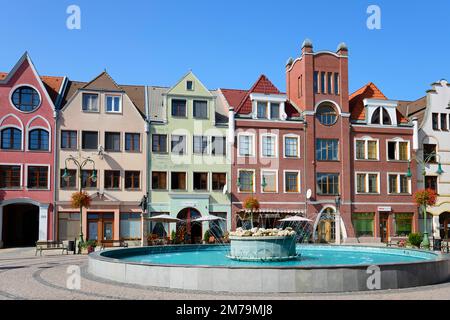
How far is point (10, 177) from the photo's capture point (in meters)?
40.0

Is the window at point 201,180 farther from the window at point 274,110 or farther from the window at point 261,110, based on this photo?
the window at point 274,110

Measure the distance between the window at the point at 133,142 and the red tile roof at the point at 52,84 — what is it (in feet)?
21.3

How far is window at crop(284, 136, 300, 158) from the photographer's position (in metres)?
45.6

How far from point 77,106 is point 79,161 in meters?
4.35

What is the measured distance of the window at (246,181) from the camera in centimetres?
4431

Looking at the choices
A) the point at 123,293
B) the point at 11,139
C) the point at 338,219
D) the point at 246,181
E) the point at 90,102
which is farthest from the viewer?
the point at 338,219

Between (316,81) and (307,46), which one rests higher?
(307,46)

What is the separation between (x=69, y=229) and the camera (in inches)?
1604

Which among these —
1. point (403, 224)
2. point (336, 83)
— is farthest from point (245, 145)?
point (403, 224)

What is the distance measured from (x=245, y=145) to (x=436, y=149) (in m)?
18.2

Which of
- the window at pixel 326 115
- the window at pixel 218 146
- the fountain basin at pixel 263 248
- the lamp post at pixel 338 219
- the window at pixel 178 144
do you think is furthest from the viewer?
the window at pixel 326 115

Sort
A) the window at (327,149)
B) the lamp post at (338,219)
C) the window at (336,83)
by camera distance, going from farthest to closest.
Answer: the window at (336,83) → the window at (327,149) → the lamp post at (338,219)

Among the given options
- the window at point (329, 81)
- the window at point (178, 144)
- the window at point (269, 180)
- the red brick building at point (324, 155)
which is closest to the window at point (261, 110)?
the red brick building at point (324, 155)

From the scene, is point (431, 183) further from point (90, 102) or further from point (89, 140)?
point (90, 102)
